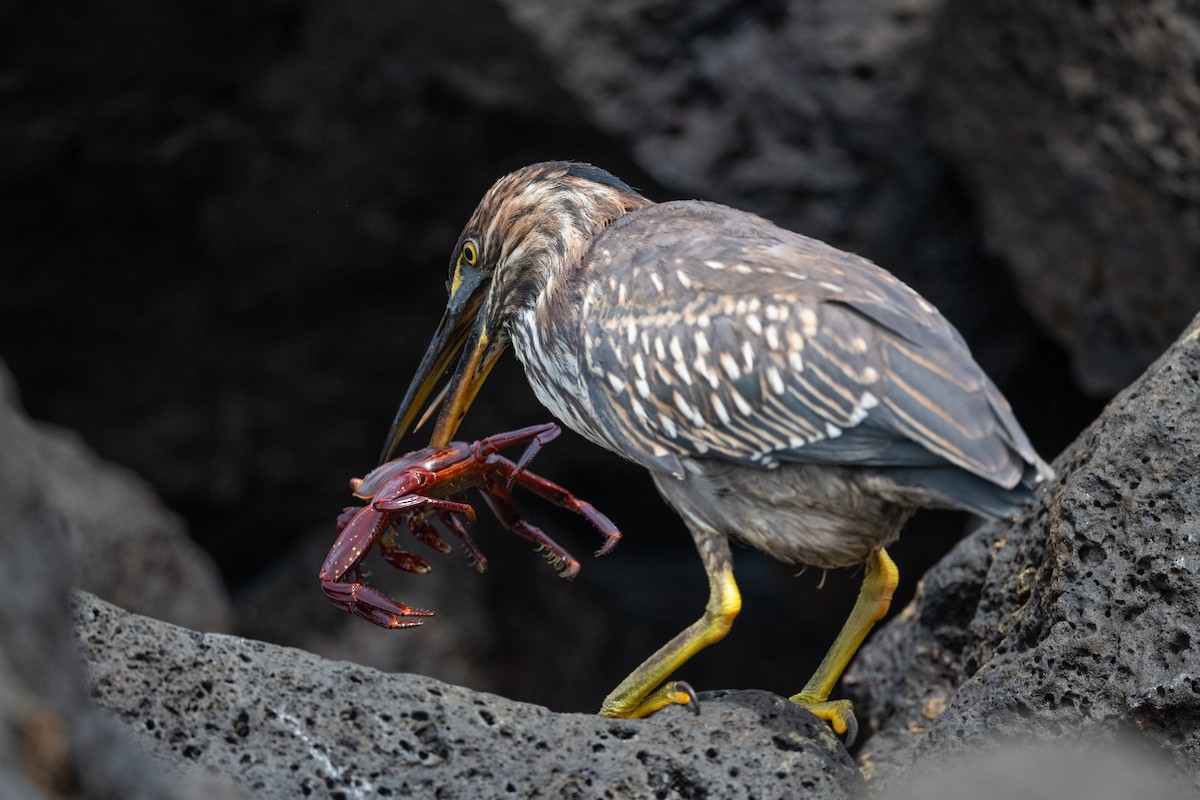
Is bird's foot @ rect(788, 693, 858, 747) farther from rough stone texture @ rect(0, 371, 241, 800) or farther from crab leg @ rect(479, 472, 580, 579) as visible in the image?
rough stone texture @ rect(0, 371, 241, 800)

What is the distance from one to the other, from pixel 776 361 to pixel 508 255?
1.03 metres

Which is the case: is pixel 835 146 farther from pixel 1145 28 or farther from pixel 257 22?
pixel 257 22

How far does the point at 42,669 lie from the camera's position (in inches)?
69.6

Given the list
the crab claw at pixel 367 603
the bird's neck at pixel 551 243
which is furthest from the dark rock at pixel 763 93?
the crab claw at pixel 367 603

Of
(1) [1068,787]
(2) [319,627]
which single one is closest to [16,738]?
(1) [1068,787]

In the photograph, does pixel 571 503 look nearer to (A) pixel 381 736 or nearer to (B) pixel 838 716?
→ (B) pixel 838 716

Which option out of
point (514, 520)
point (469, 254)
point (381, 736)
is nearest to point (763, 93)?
point (469, 254)

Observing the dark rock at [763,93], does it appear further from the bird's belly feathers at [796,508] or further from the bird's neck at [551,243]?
the bird's belly feathers at [796,508]

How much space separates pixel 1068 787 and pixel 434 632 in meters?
5.13

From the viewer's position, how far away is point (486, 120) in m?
6.68

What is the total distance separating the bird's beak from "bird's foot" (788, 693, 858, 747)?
1301 mm

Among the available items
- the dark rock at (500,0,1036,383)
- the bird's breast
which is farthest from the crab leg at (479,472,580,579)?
the dark rock at (500,0,1036,383)

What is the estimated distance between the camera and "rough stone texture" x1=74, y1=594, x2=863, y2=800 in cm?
288

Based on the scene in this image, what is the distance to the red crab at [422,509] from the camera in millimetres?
3600
